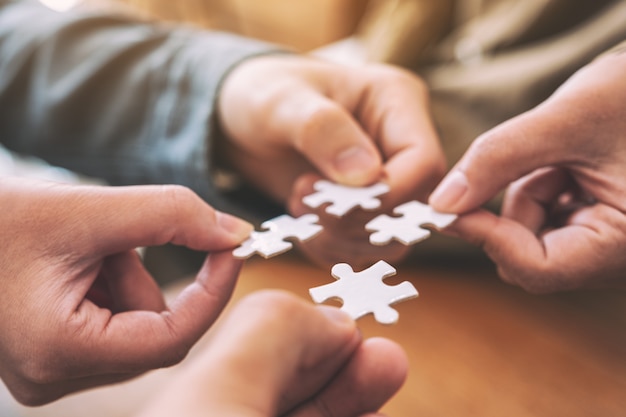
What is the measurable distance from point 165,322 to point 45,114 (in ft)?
→ 2.53

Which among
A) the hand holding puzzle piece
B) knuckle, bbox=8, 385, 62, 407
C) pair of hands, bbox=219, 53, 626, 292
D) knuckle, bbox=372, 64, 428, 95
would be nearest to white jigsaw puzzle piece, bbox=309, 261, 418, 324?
the hand holding puzzle piece

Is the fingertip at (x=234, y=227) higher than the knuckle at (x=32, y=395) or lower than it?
higher

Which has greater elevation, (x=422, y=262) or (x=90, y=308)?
(x=90, y=308)

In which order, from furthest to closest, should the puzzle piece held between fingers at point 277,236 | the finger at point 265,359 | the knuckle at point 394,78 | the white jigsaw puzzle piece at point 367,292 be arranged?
the knuckle at point 394,78, the puzzle piece held between fingers at point 277,236, the white jigsaw puzzle piece at point 367,292, the finger at point 265,359

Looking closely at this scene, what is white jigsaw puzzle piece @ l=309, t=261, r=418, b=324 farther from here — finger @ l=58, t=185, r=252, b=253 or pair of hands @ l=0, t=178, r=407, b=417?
finger @ l=58, t=185, r=252, b=253

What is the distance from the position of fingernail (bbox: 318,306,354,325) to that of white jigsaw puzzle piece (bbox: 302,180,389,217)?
0.74ft

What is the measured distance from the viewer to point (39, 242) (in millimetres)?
662

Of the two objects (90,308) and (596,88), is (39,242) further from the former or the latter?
(596,88)

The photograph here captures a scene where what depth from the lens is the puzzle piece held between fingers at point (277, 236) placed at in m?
0.73

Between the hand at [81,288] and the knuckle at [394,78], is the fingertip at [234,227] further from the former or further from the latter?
the knuckle at [394,78]

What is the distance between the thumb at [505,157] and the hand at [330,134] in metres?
0.14

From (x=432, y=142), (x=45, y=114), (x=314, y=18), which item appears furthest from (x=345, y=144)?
(x=314, y=18)

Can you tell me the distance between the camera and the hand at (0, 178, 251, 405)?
25.2 inches

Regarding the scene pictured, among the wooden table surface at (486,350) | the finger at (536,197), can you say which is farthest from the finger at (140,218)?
the finger at (536,197)
